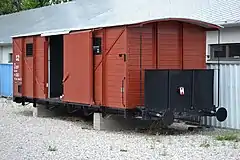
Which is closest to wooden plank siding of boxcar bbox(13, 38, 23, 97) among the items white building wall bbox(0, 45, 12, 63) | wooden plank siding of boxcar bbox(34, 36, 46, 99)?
wooden plank siding of boxcar bbox(34, 36, 46, 99)

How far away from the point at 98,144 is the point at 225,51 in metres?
7.60

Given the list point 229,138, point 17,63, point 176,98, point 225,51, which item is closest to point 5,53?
point 17,63

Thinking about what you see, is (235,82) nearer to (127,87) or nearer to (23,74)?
(127,87)

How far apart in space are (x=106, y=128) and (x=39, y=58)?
4713 mm

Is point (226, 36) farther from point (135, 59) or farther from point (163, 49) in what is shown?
point (135, 59)

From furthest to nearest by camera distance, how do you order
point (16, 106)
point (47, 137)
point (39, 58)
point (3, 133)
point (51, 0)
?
point (51, 0), point (16, 106), point (39, 58), point (3, 133), point (47, 137)

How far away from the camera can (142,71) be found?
1364 cm

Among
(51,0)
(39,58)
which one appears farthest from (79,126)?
(51,0)

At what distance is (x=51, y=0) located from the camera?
191ft

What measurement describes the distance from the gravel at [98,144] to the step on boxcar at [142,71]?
2.05ft

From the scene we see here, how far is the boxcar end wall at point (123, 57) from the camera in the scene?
44.6 feet

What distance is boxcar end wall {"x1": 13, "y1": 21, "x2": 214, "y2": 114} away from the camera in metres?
13.6

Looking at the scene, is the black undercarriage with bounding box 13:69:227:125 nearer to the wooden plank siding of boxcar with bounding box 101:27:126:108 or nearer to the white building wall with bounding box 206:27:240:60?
the wooden plank siding of boxcar with bounding box 101:27:126:108

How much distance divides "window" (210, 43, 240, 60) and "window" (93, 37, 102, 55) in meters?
5.03
